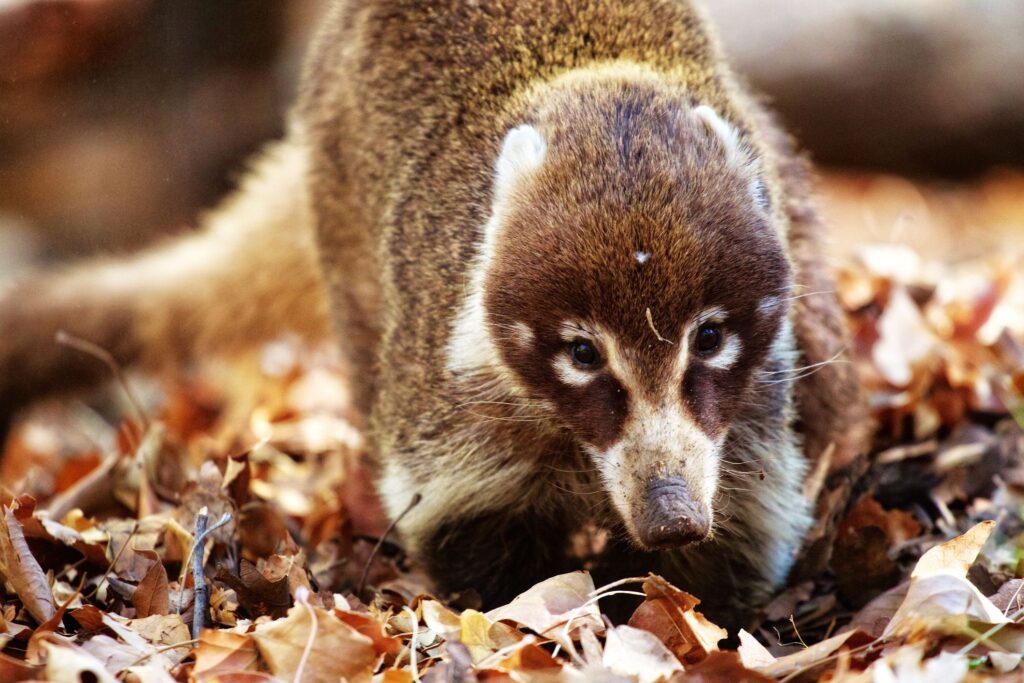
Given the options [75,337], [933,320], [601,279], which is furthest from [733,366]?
[75,337]

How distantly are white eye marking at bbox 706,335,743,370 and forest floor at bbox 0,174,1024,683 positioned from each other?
69 cm

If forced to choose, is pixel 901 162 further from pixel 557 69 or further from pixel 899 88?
pixel 557 69

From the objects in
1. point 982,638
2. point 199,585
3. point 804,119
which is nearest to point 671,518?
point 982,638

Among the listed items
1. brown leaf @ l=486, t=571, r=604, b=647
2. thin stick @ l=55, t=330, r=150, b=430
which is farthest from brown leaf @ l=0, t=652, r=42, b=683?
thin stick @ l=55, t=330, r=150, b=430

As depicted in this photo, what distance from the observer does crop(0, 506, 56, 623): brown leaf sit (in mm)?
3605

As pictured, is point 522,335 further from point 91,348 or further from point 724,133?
point 91,348

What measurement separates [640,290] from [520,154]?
2.25 ft

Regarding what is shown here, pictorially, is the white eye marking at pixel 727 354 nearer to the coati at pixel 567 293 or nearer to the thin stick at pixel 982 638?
the coati at pixel 567 293

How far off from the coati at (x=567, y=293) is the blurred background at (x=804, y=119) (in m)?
2.83

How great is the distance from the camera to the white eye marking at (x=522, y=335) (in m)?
3.76

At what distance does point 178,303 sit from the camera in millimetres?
6371

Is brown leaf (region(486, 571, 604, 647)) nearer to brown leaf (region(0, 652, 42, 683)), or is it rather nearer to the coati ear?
brown leaf (region(0, 652, 42, 683))

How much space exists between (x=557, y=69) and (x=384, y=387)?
139 cm

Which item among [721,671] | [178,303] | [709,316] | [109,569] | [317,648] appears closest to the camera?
[721,671]
